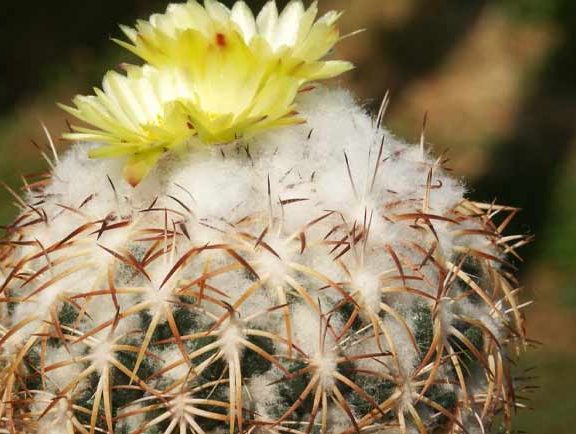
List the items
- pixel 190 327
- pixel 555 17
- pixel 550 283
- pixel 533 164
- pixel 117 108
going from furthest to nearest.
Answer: pixel 555 17 → pixel 533 164 → pixel 550 283 → pixel 117 108 → pixel 190 327

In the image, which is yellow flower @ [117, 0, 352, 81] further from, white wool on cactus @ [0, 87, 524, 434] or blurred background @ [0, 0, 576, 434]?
blurred background @ [0, 0, 576, 434]

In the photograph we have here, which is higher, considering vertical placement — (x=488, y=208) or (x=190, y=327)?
(x=190, y=327)

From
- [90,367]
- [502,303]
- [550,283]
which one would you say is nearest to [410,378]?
[502,303]

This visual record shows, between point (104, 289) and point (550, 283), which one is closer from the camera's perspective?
point (104, 289)

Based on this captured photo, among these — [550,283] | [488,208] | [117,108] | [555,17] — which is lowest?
[550,283]

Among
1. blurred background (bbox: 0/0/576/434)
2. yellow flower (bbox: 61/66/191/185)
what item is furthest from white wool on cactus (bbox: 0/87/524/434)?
blurred background (bbox: 0/0/576/434)

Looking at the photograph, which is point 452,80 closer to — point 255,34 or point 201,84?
point 255,34

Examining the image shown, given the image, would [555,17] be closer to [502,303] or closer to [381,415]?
[502,303]

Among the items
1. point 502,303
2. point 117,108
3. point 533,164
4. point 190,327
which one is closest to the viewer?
point 190,327
